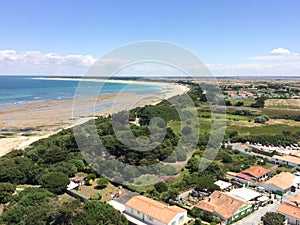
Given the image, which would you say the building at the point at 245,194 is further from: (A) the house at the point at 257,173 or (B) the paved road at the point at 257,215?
(A) the house at the point at 257,173

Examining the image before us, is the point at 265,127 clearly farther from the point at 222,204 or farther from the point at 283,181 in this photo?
the point at 222,204

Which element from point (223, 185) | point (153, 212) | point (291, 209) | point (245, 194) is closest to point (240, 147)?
point (223, 185)

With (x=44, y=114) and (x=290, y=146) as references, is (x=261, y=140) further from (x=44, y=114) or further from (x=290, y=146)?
(x=44, y=114)

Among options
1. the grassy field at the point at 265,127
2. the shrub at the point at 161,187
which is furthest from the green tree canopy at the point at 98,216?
the grassy field at the point at 265,127

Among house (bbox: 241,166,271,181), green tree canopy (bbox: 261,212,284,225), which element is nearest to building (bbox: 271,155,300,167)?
house (bbox: 241,166,271,181)

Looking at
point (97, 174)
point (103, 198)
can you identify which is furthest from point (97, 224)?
point (97, 174)

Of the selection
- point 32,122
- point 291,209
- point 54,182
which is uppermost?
point 54,182
